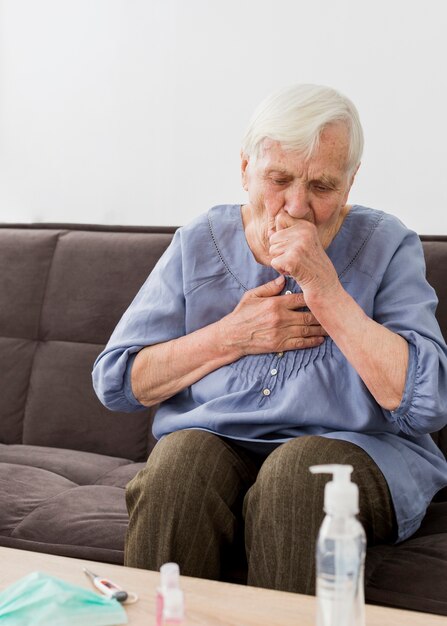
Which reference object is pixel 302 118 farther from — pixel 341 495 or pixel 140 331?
pixel 341 495

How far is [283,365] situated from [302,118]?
435 millimetres

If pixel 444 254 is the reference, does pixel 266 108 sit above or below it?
above

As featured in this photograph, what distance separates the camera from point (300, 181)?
1.62m

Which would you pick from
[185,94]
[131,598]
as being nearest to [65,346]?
[185,94]

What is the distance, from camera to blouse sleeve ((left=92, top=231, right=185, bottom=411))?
175cm

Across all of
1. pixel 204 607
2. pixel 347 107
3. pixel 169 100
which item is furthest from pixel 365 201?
pixel 204 607

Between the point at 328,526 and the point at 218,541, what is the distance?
60cm

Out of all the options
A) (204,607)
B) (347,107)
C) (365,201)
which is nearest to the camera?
(204,607)

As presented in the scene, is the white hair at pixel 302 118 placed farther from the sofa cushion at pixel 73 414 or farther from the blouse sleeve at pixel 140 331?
the sofa cushion at pixel 73 414

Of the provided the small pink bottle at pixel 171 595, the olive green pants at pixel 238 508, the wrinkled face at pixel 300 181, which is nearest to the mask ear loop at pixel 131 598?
the small pink bottle at pixel 171 595

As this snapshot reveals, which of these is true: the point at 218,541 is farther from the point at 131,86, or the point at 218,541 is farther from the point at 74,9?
the point at 74,9

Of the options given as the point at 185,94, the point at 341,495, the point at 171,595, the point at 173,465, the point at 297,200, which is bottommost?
the point at 173,465

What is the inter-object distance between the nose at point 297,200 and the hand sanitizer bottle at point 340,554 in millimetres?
771

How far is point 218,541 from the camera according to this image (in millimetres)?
1501
